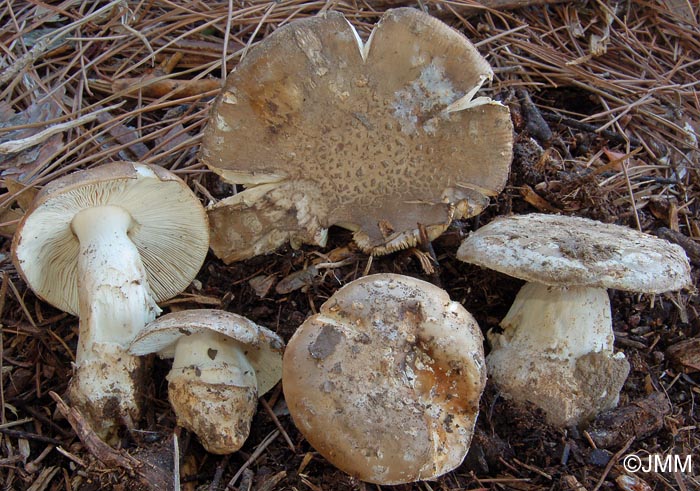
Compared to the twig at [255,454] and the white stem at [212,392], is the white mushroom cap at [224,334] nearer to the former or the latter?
the white stem at [212,392]

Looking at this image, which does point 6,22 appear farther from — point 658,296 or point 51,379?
point 658,296

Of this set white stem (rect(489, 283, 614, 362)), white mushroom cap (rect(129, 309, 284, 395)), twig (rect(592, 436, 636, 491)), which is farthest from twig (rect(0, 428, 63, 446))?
twig (rect(592, 436, 636, 491))

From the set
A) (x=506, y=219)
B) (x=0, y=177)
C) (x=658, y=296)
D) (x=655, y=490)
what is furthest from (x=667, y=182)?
(x=0, y=177)

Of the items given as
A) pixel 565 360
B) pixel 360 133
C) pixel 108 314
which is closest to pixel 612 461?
pixel 565 360

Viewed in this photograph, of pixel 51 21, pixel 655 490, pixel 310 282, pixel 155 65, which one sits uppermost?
pixel 51 21

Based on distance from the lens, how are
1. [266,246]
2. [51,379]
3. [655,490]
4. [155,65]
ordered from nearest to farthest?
1. [655,490]
2. [51,379]
3. [266,246]
4. [155,65]

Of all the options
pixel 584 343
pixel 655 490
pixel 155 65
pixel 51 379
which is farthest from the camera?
pixel 155 65

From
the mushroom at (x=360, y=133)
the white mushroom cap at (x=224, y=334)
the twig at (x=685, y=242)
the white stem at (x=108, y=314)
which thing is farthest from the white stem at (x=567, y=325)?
the white stem at (x=108, y=314)
